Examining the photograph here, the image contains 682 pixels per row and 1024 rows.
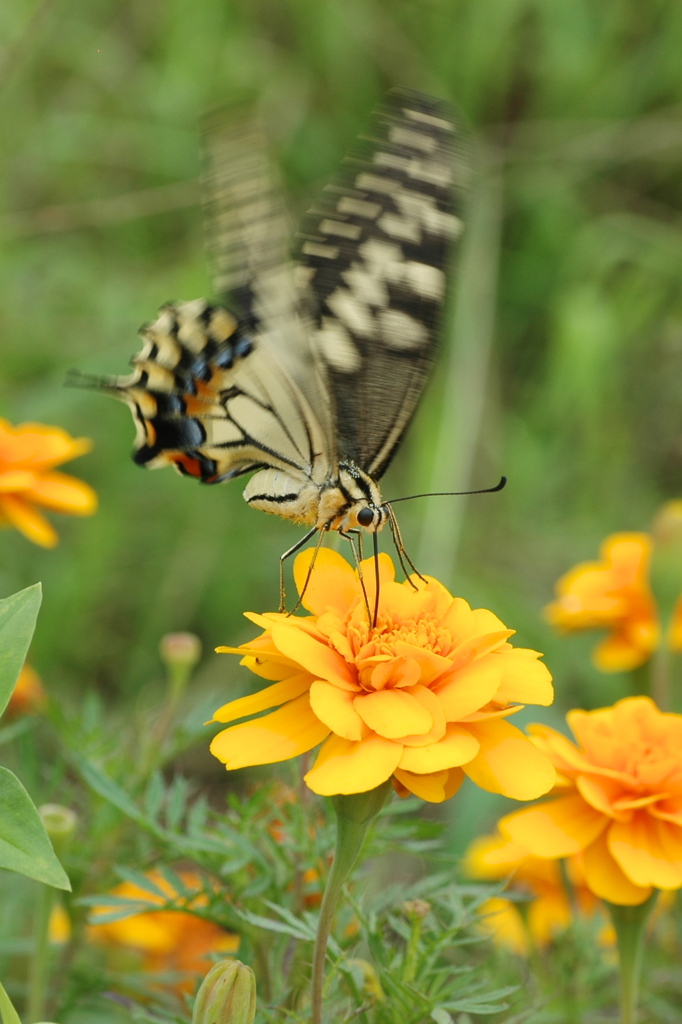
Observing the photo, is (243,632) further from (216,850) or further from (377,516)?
(216,850)

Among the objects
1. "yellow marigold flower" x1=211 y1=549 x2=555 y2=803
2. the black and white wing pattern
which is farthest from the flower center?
the black and white wing pattern

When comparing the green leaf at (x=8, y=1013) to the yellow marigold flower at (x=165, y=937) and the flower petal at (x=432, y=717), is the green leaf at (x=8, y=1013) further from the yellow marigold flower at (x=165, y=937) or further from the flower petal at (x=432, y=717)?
the yellow marigold flower at (x=165, y=937)

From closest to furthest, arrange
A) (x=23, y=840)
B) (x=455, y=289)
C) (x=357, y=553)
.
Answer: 1. (x=23, y=840)
2. (x=357, y=553)
3. (x=455, y=289)

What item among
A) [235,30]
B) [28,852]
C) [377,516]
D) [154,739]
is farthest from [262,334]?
[235,30]

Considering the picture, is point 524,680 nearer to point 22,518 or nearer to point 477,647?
point 477,647

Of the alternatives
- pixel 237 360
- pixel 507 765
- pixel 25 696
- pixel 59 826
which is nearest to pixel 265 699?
pixel 507 765

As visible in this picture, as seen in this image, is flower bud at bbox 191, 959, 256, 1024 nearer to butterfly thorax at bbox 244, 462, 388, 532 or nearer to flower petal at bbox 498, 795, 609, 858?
flower petal at bbox 498, 795, 609, 858
